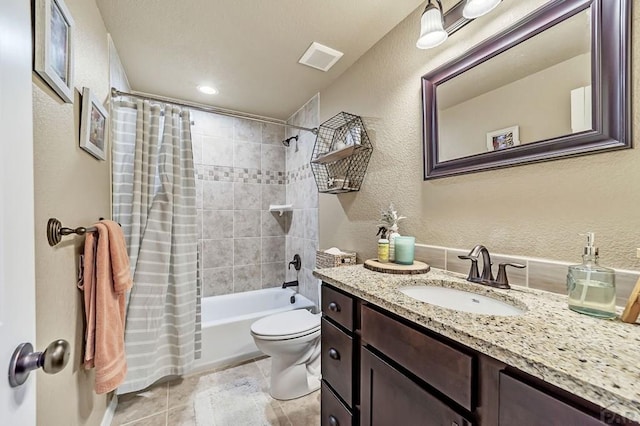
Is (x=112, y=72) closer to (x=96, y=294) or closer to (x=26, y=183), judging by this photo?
(x=96, y=294)

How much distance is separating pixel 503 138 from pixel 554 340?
78 centimetres

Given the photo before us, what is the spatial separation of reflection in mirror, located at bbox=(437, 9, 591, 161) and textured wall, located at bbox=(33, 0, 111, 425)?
1522 mm

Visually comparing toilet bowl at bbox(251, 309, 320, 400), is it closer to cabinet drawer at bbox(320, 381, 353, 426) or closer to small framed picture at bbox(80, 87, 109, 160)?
cabinet drawer at bbox(320, 381, 353, 426)

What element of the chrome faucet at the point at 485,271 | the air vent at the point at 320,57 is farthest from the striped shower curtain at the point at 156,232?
the chrome faucet at the point at 485,271

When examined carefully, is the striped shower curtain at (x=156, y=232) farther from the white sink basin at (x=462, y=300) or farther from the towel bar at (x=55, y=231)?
the white sink basin at (x=462, y=300)

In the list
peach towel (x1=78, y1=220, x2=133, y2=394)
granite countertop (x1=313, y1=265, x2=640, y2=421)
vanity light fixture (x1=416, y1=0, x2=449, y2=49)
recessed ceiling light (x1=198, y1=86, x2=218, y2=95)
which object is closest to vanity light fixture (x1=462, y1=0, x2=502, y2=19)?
vanity light fixture (x1=416, y1=0, x2=449, y2=49)

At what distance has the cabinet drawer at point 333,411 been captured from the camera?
1.05 metres

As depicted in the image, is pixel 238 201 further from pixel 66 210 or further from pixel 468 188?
pixel 468 188

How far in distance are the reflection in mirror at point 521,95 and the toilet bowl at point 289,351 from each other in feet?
4.45

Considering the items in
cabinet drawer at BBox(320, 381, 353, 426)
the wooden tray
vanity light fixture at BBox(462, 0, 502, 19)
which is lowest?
cabinet drawer at BBox(320, 381, 353, 426)

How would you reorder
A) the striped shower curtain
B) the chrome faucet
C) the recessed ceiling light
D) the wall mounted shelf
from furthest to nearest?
the wall mounted shelf → the recessed ceiling light → the striped shower curtain → the chrome faucet

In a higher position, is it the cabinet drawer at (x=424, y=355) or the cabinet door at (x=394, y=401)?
A: the cabinet drawer at (x=424, y=355)

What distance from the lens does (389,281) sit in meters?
1.08

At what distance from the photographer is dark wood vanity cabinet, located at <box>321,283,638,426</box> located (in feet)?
1.60
